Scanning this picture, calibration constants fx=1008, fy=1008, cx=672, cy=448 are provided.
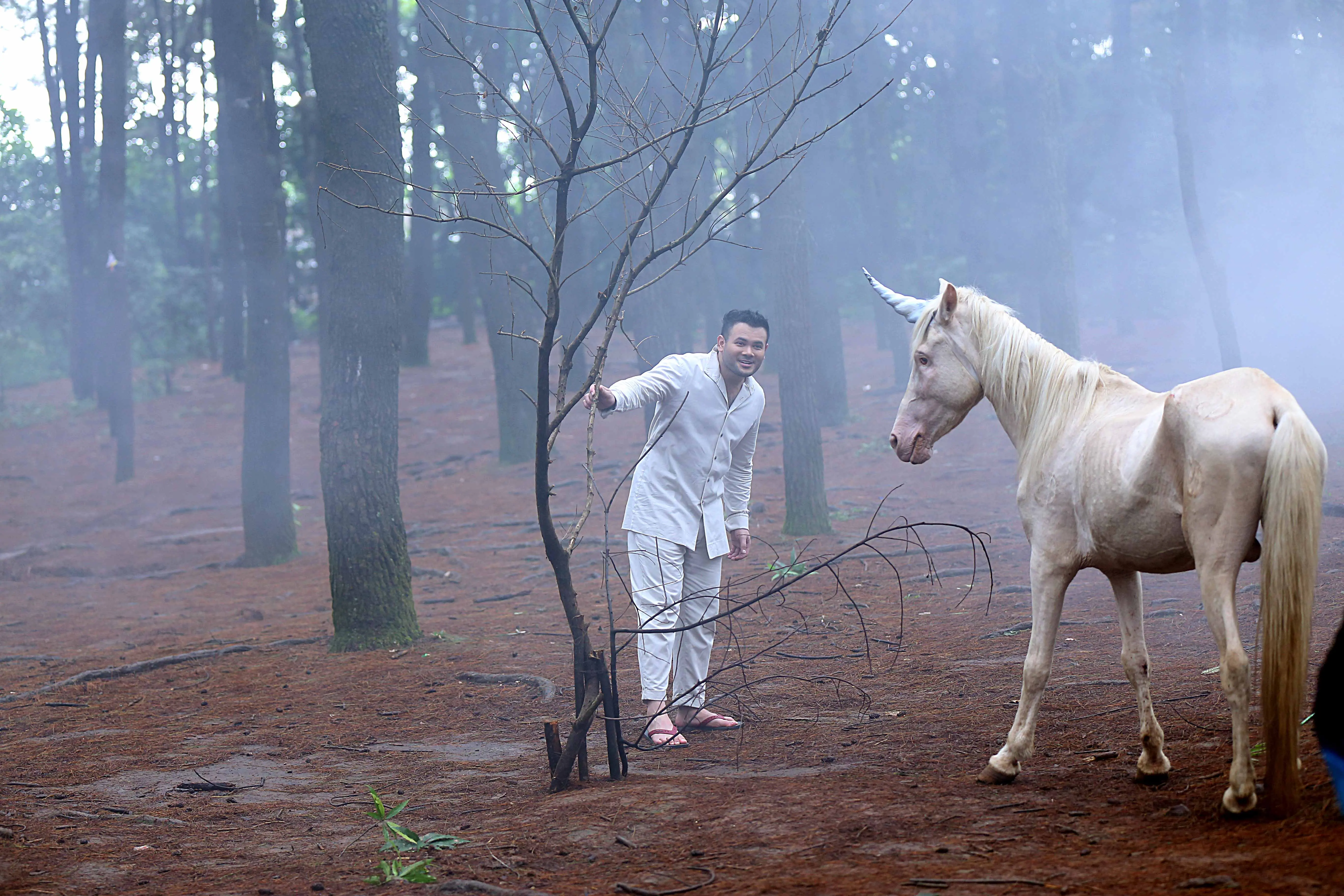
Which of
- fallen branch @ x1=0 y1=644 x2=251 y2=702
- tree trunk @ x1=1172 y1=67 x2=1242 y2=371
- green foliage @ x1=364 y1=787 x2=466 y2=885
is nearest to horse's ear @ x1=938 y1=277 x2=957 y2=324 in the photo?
green foliage @ x1=364 y1=787 x2=466 y2=885

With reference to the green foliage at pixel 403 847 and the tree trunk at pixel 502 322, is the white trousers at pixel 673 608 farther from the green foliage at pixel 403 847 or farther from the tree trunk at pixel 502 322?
the tree trunk at pixel 502 322

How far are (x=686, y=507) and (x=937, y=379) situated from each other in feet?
5.60

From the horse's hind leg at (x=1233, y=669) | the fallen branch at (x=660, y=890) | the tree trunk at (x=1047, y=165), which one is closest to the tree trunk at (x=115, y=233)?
the tree trunk at (x=1047, y=165)

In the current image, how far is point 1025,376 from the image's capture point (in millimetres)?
4160

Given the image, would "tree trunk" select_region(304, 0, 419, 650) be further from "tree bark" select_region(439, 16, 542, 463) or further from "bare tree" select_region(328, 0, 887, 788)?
"tree bark" select_region(439, 16, 542, 463)

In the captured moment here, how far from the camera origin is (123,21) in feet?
64.2

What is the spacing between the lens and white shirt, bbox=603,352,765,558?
5.42 metres

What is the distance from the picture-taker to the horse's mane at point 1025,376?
403cm

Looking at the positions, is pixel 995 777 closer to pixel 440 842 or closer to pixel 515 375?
pixel 440 842

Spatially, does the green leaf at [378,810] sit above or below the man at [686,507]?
below

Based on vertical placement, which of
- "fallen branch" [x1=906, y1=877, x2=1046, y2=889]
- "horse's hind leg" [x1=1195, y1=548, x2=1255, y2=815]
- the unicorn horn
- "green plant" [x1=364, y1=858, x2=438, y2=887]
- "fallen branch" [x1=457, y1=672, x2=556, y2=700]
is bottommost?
"fallen branch" [x1=457, y1=672, x2=556, y2=700]

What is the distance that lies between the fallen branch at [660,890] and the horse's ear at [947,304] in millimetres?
2433

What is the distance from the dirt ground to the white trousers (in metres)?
0.41

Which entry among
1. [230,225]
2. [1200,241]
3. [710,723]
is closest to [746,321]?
[710,723]
